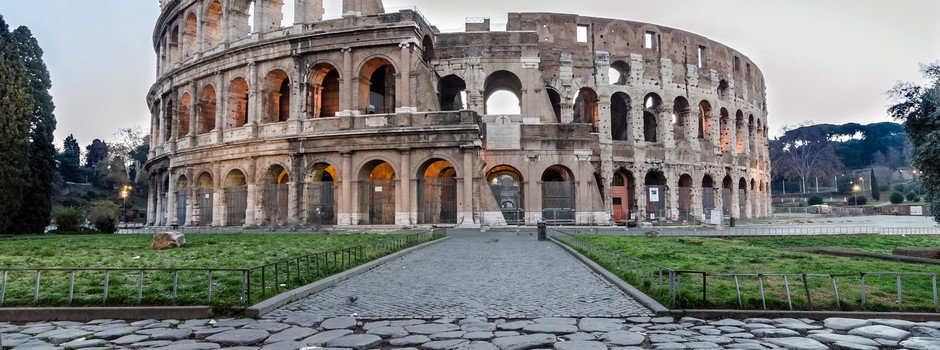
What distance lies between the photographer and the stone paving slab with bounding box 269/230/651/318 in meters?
6.27

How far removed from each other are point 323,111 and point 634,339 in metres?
27.3

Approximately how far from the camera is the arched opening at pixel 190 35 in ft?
108

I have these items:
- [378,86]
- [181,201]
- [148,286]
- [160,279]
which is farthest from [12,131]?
[148,286]

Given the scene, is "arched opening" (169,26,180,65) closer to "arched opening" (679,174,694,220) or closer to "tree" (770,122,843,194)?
"arched opening" (679,174,694,220)

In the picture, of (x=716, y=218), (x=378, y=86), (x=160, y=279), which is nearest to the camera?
(x=160, y=279)

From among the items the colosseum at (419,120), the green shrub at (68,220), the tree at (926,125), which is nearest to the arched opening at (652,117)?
the colosseum at (419,120)

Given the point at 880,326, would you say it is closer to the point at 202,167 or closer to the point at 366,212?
the point at 366,212

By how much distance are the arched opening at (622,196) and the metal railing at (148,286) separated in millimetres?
27291

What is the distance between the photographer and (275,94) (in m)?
29.0

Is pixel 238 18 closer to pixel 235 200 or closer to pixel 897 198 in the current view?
pixel 235 200

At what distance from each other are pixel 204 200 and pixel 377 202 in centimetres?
1031

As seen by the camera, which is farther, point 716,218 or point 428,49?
point 428,49

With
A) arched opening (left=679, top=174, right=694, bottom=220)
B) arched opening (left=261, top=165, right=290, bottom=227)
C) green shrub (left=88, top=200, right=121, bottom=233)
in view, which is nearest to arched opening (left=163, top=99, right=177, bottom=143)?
green shrub (left=88, top=200, right=121, bottom=233)

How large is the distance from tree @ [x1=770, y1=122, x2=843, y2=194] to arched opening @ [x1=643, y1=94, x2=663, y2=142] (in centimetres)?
4415
